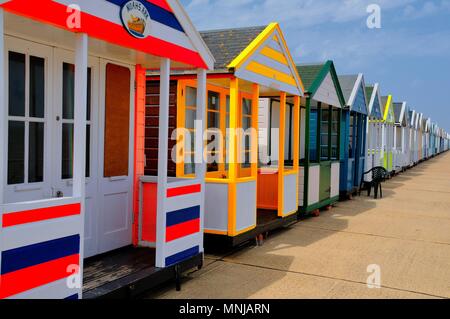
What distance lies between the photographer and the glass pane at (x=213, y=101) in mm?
7055

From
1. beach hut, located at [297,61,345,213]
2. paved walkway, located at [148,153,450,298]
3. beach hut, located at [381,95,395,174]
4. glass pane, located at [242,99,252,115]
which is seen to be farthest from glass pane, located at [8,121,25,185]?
beach hut, located at [381,95,395,174]

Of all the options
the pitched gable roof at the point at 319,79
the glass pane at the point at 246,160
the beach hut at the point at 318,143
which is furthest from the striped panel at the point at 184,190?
the pitched gable roof at the point at 319,79

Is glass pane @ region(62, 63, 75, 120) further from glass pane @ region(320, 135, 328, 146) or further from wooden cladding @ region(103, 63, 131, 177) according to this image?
glass pane @ region(320, 135, 328, 146)

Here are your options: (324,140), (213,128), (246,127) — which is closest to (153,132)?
(213,128)

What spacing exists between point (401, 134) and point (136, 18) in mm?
21774

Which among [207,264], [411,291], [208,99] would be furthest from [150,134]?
[411,291]

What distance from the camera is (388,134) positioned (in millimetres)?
19234

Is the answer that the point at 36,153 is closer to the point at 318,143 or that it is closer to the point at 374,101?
the point at 318,143

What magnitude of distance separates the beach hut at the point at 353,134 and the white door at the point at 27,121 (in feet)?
29.6

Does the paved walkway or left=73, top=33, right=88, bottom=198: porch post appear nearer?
left=73, top=33, right=88, bottom=198: porch post

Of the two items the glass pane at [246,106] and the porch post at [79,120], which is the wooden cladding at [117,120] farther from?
the glass pane at [246,106]

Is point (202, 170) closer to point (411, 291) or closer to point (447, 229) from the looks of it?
point (411, 291)

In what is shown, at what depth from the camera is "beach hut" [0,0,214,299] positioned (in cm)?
312

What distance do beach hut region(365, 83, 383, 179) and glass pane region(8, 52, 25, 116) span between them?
1262cm
